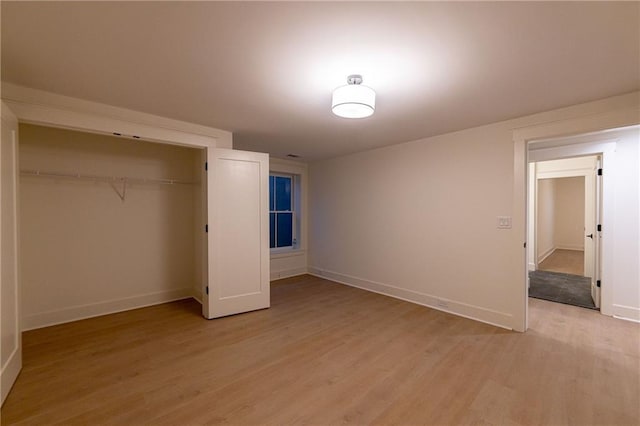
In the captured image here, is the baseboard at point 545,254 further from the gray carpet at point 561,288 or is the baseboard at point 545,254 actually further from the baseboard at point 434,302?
the baseboard at point 434,302

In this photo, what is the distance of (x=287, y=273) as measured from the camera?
5.59 m

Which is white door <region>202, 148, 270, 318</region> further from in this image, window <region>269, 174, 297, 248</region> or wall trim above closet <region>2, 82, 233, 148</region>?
window <region>269, 174, 297, 248</region>

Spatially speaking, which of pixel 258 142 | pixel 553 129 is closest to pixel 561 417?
pixel 553 129

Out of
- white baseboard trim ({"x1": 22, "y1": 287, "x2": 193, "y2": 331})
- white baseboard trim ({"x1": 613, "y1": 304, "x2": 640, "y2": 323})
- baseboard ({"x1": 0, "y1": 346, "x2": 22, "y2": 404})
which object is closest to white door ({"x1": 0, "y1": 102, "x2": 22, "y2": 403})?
baseboard ({"x1": 0, "y1": 346, "x2": 22, "y2": 404})

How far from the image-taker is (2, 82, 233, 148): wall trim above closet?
233cm

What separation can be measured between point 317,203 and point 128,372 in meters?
4.12

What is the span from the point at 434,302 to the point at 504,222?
1418mm

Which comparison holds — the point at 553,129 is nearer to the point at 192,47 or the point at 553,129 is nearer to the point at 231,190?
the point at 192,47

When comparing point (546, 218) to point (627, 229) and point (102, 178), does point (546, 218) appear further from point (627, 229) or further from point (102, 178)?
point (102, 178)

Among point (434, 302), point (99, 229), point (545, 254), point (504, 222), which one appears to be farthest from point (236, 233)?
point (545, 254)

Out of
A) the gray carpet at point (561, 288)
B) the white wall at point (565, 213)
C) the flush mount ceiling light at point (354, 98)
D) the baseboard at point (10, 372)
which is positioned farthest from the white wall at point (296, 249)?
Answer: the white wall at point (565, 213)

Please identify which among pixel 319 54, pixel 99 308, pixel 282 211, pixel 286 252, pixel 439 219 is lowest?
pixel 99 308

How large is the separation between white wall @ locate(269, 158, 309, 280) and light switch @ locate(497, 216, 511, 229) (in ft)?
12.0

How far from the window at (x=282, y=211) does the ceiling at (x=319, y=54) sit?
110 inches
